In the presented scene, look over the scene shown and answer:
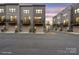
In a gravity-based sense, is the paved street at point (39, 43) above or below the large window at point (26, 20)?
below

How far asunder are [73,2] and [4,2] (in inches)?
39.5

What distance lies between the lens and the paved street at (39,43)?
176 inches

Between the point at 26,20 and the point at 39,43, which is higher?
the point at 26,20

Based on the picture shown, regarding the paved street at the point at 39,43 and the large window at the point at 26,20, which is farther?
the large window at the point at 26,20

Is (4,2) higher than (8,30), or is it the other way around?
(4,2)

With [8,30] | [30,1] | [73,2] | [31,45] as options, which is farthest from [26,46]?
[73,2]

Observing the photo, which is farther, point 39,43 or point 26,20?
point 26,20

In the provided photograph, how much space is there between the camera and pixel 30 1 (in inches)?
179

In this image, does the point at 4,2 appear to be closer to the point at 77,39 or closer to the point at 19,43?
the point at 19,43

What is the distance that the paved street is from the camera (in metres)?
4.48

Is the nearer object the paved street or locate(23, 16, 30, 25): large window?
the paved street

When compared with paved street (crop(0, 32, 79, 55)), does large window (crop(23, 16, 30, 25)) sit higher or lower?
higher

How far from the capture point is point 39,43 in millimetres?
4539
